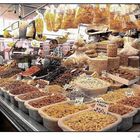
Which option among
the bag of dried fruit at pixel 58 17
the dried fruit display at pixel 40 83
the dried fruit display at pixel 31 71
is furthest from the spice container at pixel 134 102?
the dried fruit display at pixel 31 71

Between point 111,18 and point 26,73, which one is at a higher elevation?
point 111,18

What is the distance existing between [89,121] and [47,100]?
51 cm

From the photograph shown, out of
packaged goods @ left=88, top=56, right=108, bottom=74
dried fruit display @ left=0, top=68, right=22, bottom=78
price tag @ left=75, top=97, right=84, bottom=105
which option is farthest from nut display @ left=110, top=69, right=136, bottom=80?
dried fruit display @ left=0, top=68, right=22, bottom=78

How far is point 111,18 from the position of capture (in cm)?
292

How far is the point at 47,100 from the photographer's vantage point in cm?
267

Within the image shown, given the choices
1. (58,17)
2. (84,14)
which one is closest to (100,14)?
(84,14)

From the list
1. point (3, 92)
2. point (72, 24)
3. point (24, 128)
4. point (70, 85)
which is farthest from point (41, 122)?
point (72, 24)

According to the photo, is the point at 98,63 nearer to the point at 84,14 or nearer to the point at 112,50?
the point at 112,50

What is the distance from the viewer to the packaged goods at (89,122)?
7.25 feet
